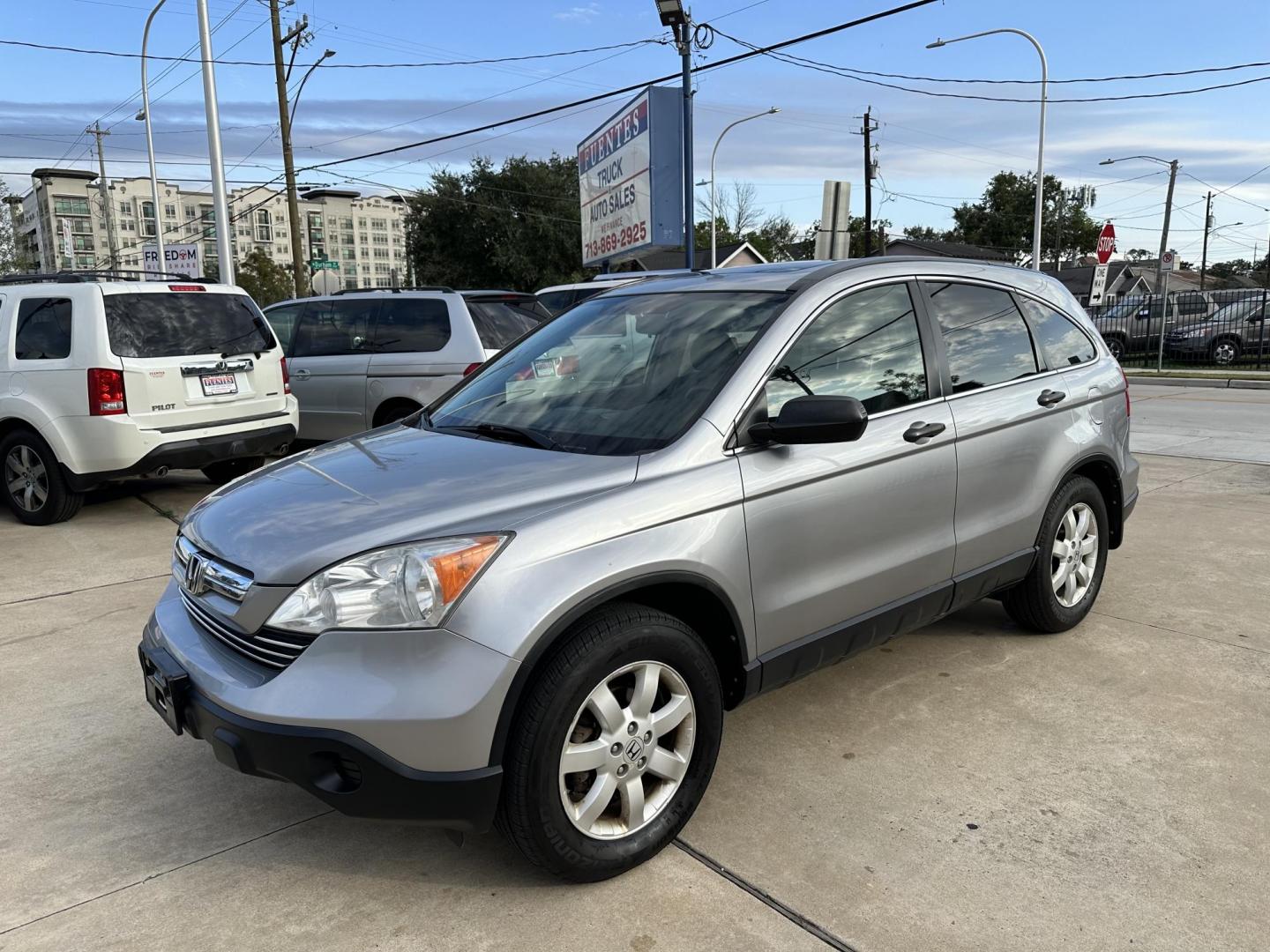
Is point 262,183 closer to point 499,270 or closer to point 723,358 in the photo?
point 499,270

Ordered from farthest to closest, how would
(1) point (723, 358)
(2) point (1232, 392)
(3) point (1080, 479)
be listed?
(2) point (1232, 392), (3) point (1080, 479), (1) point (723, 358)

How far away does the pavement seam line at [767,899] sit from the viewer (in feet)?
7.86

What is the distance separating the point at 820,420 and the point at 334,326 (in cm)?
772

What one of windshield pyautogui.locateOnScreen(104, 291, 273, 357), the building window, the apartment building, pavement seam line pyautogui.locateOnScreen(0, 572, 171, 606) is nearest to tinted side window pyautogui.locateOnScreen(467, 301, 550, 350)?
windshield pyautogui.locateOnScreen(104, 291, 273, 357)

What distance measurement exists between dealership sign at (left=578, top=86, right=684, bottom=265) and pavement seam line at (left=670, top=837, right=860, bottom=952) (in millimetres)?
10838

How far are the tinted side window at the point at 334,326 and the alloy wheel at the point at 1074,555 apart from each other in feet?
22.5

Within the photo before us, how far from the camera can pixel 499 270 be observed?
4941cm

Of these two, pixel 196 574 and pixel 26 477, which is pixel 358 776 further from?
pixel 26 477

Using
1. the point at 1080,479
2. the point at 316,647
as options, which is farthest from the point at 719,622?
the point at 1080,479

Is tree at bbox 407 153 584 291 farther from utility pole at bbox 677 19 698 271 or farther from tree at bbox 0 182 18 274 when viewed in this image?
utility pole at bbox 677 19 698 271

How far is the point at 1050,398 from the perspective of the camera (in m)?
4.09

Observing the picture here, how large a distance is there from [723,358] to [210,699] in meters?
1.83

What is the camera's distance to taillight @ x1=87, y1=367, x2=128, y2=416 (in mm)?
6664

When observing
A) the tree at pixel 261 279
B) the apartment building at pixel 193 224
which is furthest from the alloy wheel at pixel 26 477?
the apartment building at pixel 193 224
